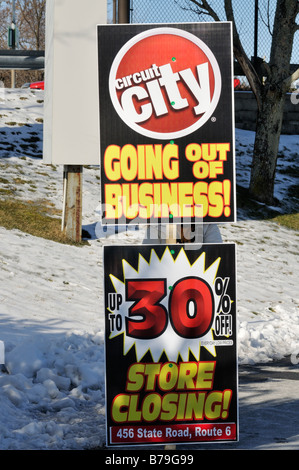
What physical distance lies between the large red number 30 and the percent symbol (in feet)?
Answer: 0.18

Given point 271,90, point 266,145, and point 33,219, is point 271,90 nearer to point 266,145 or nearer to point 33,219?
point 266,145

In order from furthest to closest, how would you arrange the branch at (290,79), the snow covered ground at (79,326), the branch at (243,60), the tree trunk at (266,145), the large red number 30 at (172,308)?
1. the tree trunk at (266,145)
2. the branch at (290,79)
3. the branch at (243,60)
4. the snow covered ground at (79,326)
5. the large red number 30 at (172,308)

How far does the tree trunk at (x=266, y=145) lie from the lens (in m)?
18.6

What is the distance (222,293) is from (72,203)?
804cm

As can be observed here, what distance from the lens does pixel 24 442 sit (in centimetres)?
546

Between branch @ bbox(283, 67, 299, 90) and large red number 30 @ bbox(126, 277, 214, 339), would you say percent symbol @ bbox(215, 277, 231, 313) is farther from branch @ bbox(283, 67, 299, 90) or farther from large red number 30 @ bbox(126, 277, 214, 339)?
branch @ bbox(283, 67, 299, 90)

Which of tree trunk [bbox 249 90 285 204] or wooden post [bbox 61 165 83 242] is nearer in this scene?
wooden post [bbox 61 165 83 242]

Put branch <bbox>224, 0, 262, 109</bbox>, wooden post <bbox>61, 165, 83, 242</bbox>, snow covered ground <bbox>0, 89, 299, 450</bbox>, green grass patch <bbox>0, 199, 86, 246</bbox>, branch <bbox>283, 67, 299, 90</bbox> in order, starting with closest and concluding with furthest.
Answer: snow covered ground <bbox>0, 89, 299, 450</bbox>
wooden post <bbox>61, 165, 83, 242</bbox>
green grass patch <bbox>0, 199, 86, 246</bbox>
branch <bbox>224, 0, 262, 109</bbox>
branch <bbox>283, 67, 299, 90</bbox>

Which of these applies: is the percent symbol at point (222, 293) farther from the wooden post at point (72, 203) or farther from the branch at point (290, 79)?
the branch at point (290, 79)

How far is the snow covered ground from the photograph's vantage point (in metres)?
5.92

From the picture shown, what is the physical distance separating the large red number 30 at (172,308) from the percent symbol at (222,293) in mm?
54

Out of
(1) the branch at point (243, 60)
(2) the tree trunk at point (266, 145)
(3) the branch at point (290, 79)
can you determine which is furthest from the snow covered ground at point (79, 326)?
(3) the branch at point (290, 79)

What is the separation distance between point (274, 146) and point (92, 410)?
1336 cm

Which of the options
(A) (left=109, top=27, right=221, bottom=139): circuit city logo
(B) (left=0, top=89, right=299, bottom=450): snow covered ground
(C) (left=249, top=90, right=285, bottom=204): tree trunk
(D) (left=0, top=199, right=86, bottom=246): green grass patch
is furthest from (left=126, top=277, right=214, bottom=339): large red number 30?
(C) (left=249, top=90, right=285, bottom=204): tree trunk
